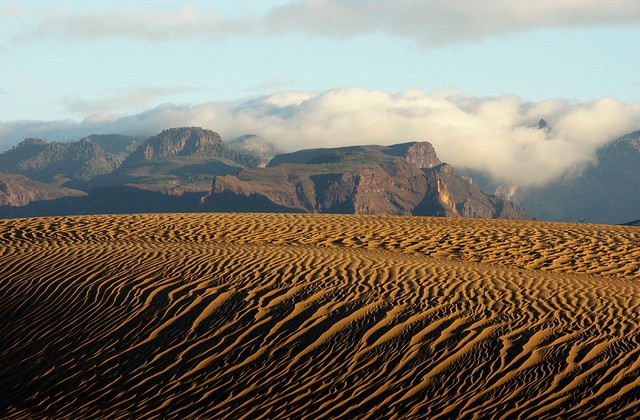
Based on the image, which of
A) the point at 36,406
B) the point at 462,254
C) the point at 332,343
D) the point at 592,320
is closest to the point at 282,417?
the point at 332,343

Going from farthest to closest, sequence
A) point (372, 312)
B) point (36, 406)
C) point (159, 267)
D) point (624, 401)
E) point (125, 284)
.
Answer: point (159, 267), point (125, 284), point (372, 312), point (36, 406), point (624, 401)

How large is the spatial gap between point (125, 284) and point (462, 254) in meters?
9.74

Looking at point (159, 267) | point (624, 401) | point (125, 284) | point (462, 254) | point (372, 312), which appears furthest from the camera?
point (462, 254)

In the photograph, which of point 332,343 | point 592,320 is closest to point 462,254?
point 592,320

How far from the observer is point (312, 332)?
51.2 feet

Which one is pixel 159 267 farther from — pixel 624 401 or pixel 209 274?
pixel 624 401

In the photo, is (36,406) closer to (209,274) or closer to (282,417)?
(282,417)

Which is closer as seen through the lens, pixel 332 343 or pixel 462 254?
pixel 332 343

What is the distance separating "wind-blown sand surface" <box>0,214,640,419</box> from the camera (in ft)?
42.8

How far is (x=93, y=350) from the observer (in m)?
15.5

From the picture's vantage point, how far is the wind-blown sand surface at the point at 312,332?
13.1 m

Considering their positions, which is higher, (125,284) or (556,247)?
(125,284)

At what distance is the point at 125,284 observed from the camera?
1884 cm

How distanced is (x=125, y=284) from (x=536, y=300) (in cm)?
844
